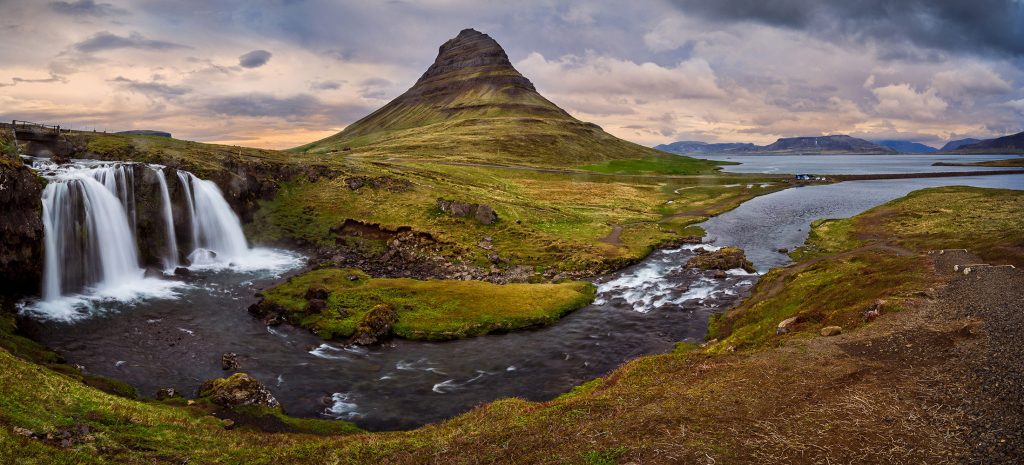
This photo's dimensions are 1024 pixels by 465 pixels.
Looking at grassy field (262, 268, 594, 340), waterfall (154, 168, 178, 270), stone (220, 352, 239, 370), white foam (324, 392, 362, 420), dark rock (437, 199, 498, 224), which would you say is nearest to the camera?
white foam (324, 392, 362, 420)

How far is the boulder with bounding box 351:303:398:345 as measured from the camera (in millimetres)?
45062

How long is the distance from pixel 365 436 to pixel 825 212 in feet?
415

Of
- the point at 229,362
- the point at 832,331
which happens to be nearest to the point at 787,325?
the point at 832,331

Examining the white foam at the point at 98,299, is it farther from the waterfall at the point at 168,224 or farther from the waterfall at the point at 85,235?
the waterfall at the point at 168,224

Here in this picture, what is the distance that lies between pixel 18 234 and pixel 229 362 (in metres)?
28.2

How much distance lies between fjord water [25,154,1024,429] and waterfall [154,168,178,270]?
5622mm

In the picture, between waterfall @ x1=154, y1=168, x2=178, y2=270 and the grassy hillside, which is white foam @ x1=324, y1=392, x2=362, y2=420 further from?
A: waterfall @ x1=154, y1=168, x2=178, y2=270

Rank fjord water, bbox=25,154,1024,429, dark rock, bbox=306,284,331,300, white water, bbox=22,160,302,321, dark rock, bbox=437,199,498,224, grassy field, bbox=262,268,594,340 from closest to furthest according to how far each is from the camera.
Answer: fjord water, bbox=25,154,1024,429, grassy field, bbox=262,268,594,340, white water, bbox=22,160,302,321, dark rock, bbox=306,284,331,300, dark rock, bbox=437,199,498,224

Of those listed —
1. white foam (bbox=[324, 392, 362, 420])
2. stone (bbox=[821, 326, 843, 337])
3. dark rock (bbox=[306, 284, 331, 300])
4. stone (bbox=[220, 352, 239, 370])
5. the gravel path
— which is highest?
the gravel path

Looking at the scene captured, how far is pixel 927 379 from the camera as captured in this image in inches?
883

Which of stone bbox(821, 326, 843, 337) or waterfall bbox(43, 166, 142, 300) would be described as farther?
waterfall bbox(43, 166, 142, 300)

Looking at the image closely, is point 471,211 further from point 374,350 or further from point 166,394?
point 166,394

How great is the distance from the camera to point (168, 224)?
6875 centimetres

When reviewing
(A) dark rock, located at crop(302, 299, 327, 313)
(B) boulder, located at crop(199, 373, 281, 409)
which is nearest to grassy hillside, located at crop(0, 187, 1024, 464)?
(B) boulder, located at crop(199, 373, 281, 409)
